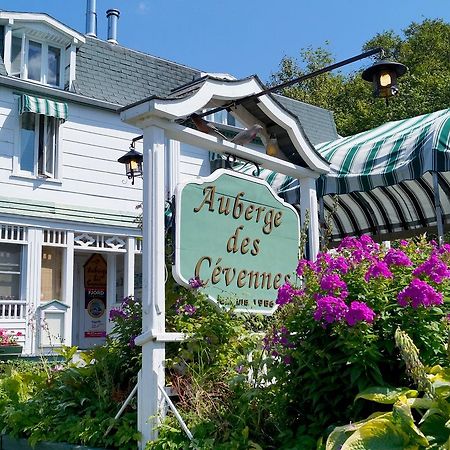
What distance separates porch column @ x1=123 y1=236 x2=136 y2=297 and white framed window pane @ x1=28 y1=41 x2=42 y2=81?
4.51m

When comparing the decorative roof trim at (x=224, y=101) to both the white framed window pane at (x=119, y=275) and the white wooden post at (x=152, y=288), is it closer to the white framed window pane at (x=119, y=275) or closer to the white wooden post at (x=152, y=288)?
the white wooden post at (x=152, y=288)

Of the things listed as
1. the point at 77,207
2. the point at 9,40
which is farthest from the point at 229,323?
the point at 9,40

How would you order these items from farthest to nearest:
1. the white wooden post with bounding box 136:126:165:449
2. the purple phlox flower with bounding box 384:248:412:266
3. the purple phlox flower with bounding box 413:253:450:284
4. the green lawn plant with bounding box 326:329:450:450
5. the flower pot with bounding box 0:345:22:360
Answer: the flower pot with bounding box 0:345:22:360 < the white wooden post with bounding box 136:126:165:449 < the purple phlox flower with bounding box 384:248:412:266 < the purple phlox flower with bounding box 413:253:450:284 < the green lawn plant with bounding box 326:329:450:450

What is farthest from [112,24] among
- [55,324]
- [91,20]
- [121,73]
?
[55,324]

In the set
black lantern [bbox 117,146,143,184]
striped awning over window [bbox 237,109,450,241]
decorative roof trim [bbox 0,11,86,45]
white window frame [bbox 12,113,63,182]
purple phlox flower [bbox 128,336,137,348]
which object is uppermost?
decorative roof trim [bbox 0,11,86,45]

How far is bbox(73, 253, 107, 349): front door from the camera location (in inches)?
641

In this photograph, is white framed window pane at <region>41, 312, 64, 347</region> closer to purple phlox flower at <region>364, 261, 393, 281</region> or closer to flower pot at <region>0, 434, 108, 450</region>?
flower pot at <region>0, 434, 108, 450</region>

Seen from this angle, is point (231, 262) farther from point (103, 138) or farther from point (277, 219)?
point (103, 138)

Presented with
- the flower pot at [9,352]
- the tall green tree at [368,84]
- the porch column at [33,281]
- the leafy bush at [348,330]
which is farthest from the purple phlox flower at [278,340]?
the tall green tree at [368,84]

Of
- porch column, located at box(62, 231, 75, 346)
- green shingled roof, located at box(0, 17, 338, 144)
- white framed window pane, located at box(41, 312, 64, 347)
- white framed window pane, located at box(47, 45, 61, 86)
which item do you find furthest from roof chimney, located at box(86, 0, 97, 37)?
white framed window pane, located at box(41, 312, 64, 347)

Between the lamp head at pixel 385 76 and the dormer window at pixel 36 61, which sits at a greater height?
the dormer window at pixel 36 61

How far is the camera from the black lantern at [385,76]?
529cm

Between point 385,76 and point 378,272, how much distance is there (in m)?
2.51

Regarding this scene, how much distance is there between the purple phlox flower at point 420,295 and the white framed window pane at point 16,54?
13044 mm
